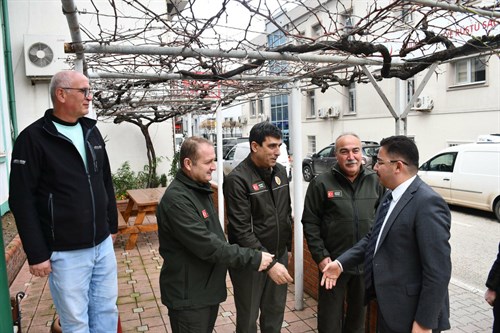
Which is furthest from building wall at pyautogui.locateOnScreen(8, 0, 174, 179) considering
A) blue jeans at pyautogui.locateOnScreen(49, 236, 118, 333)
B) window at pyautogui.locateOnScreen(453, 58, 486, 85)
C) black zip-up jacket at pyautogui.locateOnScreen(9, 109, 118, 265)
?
window at pyautogui.locateOnScreen(453, 58, 486, 85)

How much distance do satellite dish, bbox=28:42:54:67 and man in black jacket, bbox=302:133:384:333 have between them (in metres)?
7.41

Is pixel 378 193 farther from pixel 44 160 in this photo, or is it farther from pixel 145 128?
pixel 145 128

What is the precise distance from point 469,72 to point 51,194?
15.7 meters

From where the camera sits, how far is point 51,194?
7.30ft

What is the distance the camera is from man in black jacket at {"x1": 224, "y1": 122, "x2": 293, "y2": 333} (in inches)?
111

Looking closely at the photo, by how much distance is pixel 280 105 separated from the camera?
93.8ft

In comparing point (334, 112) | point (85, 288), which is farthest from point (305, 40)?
point (334, 112)

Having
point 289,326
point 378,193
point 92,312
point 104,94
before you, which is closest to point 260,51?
point 378,193

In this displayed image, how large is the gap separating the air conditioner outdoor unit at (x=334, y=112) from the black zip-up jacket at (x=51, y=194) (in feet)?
67.0

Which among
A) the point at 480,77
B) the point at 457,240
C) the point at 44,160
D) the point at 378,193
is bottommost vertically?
the point at 457,240

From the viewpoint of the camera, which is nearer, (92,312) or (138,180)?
(92,312)

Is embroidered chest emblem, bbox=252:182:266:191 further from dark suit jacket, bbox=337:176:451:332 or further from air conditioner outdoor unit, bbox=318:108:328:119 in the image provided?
air conditioner outdoor unit, bbox=318:108:328:119

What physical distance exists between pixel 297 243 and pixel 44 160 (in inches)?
103

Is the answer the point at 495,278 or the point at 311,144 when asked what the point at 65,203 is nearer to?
the point at 495,278
